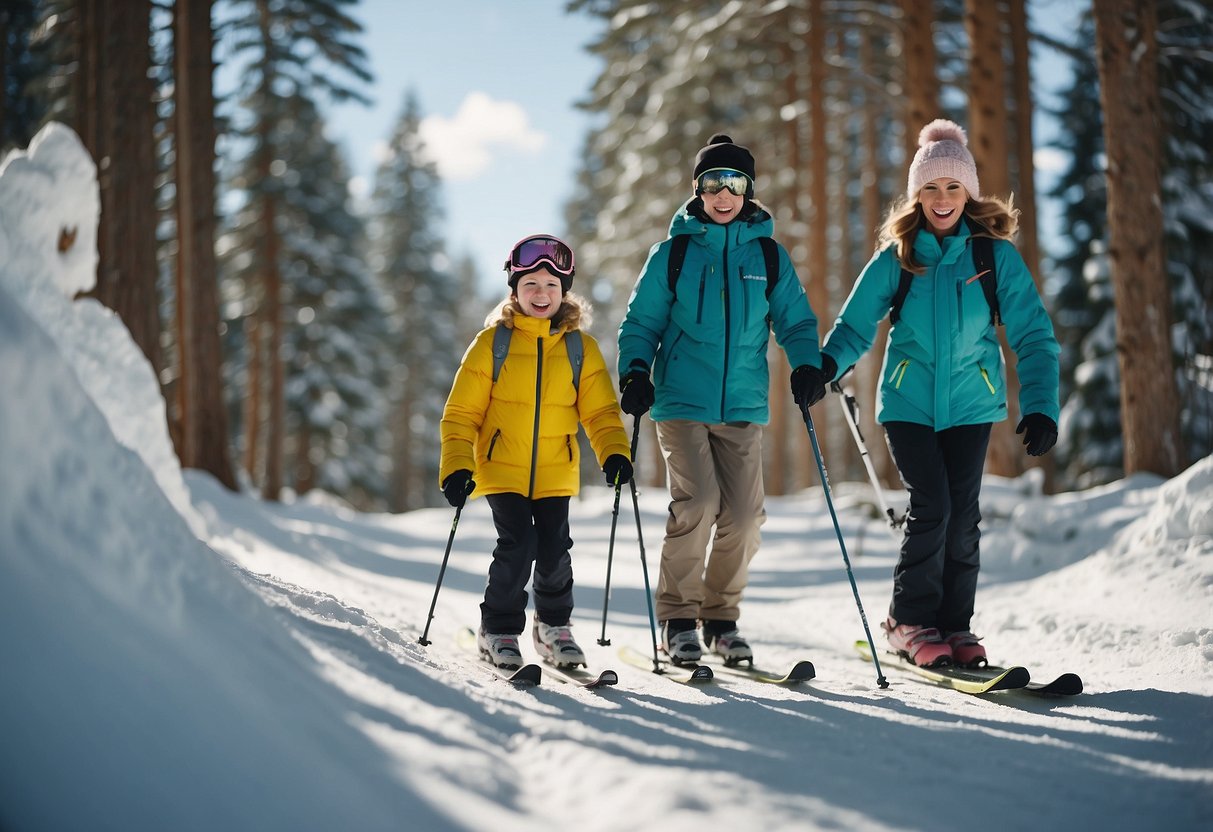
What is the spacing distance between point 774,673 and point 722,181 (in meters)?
2.54

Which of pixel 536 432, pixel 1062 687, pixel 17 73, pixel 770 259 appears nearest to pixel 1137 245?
pixel 770 259

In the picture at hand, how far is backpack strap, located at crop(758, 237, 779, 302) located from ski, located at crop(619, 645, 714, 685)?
199 cm

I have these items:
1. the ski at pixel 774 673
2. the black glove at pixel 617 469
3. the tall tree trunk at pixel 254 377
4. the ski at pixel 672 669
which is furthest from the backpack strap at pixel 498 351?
the tall tree trunk at pixel 254 377

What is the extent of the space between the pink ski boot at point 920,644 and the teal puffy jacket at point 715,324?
4.15ft

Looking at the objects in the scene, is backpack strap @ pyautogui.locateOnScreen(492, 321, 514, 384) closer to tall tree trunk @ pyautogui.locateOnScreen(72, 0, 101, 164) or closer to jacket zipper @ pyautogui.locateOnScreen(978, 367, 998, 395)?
jacket zipper @ pyautogui.locateOnScreen(978, 367, 998, 395)

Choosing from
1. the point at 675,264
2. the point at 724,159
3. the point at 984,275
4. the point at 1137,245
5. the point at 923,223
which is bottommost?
the point at 984,275

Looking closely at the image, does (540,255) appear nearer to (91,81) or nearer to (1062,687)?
(1062,687)

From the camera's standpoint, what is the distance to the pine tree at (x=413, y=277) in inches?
1383

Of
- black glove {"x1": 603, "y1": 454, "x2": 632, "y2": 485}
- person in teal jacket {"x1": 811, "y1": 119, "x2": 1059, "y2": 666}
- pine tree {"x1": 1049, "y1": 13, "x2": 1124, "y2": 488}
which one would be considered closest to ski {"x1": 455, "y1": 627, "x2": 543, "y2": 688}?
black glove {"x1": 603, "y1": 454, "x2": 632, "y2": 485}

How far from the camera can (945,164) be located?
4.38 meters

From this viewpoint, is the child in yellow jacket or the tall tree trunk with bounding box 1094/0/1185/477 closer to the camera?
the child in yellow jacket

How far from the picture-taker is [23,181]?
20.5ft

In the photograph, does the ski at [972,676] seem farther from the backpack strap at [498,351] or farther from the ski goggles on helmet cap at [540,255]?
the ski goggles on helmet cap at [540,255]

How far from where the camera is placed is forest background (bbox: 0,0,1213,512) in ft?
29.9
